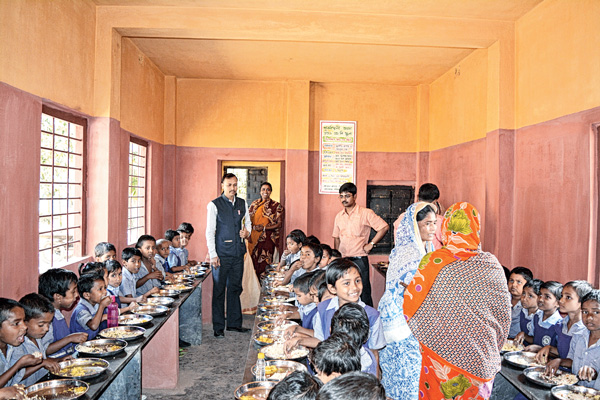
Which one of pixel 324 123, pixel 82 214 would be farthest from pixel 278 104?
pixel 82 214

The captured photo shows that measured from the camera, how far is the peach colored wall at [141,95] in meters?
5.93

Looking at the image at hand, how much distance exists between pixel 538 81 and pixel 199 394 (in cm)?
458

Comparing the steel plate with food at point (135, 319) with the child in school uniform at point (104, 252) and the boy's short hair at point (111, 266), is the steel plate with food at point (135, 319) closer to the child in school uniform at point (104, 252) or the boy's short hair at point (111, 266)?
the boy's short hair at point (111, 266)

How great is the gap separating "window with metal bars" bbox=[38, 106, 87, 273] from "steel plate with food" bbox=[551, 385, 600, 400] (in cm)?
403

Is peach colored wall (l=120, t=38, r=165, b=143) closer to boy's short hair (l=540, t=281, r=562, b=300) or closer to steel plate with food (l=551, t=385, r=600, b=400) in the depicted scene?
boy's short hair (l=540, t=281, r=562, b=300)

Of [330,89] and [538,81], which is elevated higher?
[330,89]

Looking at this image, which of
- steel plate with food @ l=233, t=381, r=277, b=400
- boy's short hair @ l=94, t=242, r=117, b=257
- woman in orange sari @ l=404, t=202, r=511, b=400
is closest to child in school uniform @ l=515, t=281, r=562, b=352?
woman in orange sari @ l=404, t=202, r=511, b=400

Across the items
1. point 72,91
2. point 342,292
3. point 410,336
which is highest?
point 72,91

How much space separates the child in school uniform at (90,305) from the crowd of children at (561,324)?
3.05 metres

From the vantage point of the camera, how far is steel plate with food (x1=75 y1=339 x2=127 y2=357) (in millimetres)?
2908

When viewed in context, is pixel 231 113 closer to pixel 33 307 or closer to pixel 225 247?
pixel 225 247

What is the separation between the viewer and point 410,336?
2879 millimetres

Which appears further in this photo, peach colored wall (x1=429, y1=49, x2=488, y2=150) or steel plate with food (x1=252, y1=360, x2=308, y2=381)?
peach colored wall (x1=429, y1=49, x2=488, y2=150)

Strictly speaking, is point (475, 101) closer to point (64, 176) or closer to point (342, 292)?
point (342, 292)
